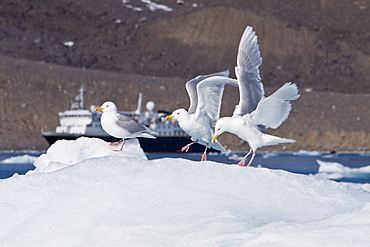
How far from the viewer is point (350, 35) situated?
88625 millimetres

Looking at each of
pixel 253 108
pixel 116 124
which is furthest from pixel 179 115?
pixel 253 108

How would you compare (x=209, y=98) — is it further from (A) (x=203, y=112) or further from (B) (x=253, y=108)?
(B) (x=253, y=108)

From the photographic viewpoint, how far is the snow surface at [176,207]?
6.29 meters

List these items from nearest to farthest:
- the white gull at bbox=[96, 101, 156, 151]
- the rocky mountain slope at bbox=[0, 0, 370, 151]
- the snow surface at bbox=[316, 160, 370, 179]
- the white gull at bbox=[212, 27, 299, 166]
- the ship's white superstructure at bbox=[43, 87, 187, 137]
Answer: the white gull at bbox=[212, 27, 299, 166], the white gull at bbox=[96, 101, 156, 151], the snow surface at bbox=[316, 160, 370, 179], the ship's white superstructure at bbox=[43, 87, 187, 137], the rocky mountain slope at bbox=[0, 0, 370, 151]

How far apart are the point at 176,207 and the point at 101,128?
1957 inches

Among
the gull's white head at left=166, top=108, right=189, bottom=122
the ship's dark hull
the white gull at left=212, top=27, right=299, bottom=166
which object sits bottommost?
the ship's dark hull

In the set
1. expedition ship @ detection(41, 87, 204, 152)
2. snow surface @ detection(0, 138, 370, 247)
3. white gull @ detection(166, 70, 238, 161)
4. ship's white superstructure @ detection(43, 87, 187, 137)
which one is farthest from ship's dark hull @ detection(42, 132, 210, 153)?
snow surface @ detection(0, 138, 370, 247)

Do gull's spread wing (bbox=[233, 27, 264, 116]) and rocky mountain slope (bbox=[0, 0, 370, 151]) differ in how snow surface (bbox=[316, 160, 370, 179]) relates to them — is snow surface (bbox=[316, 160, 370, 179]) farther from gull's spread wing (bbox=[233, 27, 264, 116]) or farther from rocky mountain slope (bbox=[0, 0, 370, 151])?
rocky mountain slope (bbox=[0, 0, 370, 151])

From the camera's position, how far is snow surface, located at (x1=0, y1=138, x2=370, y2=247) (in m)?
6.29

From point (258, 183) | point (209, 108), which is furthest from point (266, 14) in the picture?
point (258, 183)

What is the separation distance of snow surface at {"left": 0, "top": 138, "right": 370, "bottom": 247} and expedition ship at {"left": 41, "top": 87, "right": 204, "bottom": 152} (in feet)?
151

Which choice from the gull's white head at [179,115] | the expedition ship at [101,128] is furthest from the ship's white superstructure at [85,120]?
the gull's white head at [179,115]

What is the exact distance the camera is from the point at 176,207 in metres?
6.76

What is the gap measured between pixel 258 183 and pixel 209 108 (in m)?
5.44
